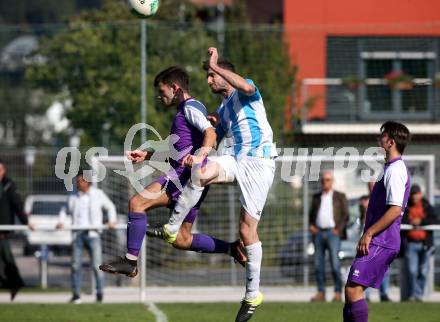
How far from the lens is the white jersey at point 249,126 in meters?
10.5

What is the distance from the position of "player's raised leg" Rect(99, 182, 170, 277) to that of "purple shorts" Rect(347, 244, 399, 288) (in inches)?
92.9

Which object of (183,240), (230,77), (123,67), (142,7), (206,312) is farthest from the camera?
(123,67)

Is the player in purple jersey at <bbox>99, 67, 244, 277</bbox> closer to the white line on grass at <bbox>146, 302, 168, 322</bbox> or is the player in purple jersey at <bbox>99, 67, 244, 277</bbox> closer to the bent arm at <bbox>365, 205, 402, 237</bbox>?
the white line on grass at <bbox>146, 302, 168, 322</bbox>

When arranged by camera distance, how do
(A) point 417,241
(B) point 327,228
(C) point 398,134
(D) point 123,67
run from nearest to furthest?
(C) point 398,134
(B) point 327,228
(A) point 417,241
(D) point 123,67

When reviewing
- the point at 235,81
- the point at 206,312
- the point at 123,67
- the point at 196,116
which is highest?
the point at 123,67

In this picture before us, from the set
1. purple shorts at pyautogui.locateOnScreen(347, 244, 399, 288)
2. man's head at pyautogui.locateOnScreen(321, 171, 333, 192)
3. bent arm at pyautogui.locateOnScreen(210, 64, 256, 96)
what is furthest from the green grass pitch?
bent arm at pyautogui.locateOnScreen(210, 64, 256, 96)

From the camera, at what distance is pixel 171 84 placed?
36.6 ft

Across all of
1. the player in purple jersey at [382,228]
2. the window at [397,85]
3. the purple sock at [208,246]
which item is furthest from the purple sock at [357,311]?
the window at [397,85]

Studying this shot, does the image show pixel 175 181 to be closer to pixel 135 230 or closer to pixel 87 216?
pixel 135 230

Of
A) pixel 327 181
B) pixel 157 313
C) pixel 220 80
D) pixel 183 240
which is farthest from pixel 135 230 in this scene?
pixel 327 181

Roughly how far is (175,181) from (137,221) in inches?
23.1

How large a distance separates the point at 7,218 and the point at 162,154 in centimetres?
630

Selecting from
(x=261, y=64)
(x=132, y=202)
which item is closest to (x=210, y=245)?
(x=132, y=202)

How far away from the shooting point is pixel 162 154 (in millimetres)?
12422
